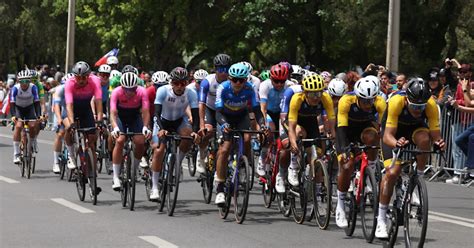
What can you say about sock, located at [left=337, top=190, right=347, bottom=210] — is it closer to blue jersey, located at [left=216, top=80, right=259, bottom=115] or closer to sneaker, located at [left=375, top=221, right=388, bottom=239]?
→ sneaker, located at [left=375, top=221, right=388, bottom=239]

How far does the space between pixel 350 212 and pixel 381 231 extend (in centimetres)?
104

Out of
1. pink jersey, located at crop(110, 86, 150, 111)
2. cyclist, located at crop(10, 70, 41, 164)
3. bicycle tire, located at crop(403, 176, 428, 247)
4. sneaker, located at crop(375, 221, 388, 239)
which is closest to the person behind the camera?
bicycle tire, located at crop(403, 176, 428, 247)

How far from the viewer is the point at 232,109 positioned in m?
12.6

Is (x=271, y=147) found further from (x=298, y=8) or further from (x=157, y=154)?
(x=298, y=8)

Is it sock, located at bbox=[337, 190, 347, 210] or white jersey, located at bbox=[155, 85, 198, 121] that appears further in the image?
white jersey, located at bbox=[155, 85, 198, 121]

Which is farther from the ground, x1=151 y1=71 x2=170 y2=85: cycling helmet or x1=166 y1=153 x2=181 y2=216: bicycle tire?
Result: x1=151 y1=71 x2=170 y2=85: cycling helmet

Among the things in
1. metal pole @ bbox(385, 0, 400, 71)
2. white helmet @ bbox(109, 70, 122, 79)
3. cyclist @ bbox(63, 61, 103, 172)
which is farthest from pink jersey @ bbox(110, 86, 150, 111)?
metal pole @ bbox(385, 0, 400, 71)

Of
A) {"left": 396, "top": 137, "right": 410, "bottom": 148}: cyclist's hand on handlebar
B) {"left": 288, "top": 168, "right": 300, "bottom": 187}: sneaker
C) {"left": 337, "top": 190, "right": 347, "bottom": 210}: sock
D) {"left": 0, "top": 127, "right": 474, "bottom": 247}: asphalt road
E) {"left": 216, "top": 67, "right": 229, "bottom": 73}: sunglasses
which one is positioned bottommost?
{"left": 0, "top": 127, "right": 474, "bottom": 247}: asphalt road

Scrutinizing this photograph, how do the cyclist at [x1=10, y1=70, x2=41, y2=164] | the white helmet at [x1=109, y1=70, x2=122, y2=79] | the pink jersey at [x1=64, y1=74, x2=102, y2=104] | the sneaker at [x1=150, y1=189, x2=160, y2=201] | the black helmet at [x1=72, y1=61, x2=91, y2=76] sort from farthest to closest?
1. the white helmet at [x1=109, y1=70, x2=122, y2=79]
2. the cyclist at [x1=10, y1=70, x2=41, y2=164]
3. the pink jersey at [x1=64, y1=74, x2=102, y2=104]
4. the black helmet at [x1=72, y1=61, x2=91, y2=76]
5. the sneaker at [x1=150, y1=189, x2=160, y2=201]

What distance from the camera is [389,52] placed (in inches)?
864

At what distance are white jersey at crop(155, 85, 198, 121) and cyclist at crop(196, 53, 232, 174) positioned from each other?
171 mm

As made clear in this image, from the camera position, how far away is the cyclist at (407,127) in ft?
31.7

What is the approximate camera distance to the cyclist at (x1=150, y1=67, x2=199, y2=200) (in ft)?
42.7

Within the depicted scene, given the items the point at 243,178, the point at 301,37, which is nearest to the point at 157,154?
the point at 243,178
